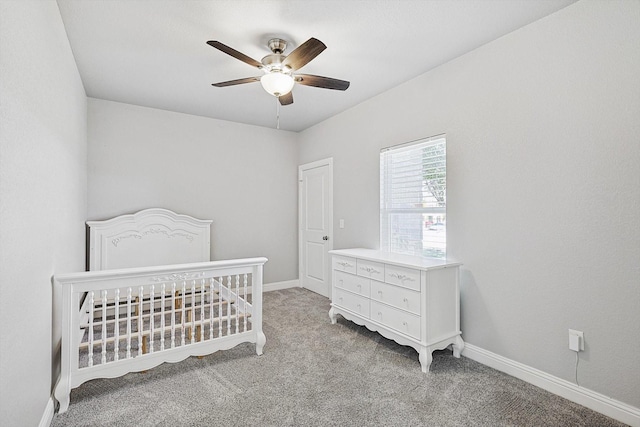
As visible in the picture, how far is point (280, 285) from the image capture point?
5012 mm

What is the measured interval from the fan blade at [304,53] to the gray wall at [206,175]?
101 inches

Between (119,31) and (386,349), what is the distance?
135 inches

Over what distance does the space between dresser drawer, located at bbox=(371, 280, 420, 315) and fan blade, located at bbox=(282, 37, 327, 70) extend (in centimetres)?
196

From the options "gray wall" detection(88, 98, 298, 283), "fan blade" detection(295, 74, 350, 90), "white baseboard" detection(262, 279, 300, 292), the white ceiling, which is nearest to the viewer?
the white ceiling

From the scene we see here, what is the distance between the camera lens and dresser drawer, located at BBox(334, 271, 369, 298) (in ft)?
10.0

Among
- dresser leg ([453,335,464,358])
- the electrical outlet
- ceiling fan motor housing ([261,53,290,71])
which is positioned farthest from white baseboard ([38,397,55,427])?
the electrical outlet

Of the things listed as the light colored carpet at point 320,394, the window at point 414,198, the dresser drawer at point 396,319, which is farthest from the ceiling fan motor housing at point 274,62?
the light colored carpet at point 320,394

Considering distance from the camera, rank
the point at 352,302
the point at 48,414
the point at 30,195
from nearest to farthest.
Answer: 1. the point at 30,195
2. the point at 48,414
3. the point at 352,302

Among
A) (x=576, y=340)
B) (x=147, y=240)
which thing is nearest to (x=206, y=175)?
(x=147, y=240)

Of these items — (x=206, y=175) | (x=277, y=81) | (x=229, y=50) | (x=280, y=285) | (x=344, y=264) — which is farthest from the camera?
(x=280, y=285)

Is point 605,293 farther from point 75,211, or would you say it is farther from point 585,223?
point 75,211

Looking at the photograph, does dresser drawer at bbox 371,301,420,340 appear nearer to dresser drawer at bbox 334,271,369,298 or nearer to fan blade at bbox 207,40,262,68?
dresser drawer at bbox 334,271,369,298

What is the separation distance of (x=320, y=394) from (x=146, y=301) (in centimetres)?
250

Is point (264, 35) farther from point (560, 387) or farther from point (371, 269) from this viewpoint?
point (560, 387)
